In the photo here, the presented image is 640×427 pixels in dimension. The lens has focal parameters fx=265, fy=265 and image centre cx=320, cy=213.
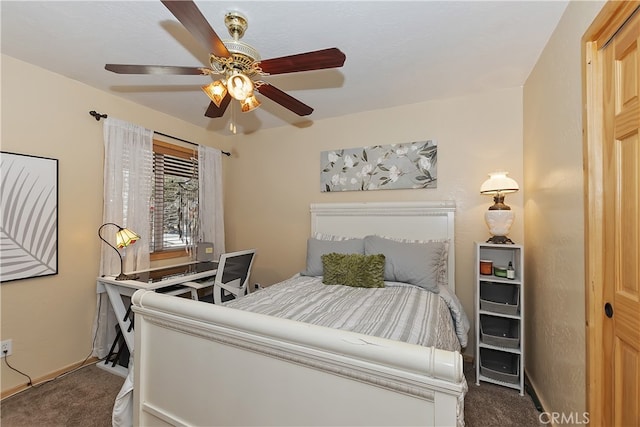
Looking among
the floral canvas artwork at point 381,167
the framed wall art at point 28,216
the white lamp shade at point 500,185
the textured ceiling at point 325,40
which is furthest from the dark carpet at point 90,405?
the textured ceiling at point 325,40

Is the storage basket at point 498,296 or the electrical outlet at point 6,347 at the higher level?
the storage basket at point 498,296

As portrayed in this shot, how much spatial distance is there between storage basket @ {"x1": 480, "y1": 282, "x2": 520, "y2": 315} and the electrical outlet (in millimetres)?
3517

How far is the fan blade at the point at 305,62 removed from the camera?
1263 mm

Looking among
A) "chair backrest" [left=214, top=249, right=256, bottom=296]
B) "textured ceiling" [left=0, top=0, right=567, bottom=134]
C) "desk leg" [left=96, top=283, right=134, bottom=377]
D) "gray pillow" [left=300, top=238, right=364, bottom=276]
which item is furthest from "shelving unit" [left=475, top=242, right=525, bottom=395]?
"desk leg" [left=96, top=283, right=134, bottom=377]

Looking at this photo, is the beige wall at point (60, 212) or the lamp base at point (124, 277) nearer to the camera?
the beige wall at point (60, 212)

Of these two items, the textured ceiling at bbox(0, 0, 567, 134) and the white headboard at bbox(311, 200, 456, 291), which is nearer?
the textured ceiling at bbox(0, 0, 567, 134)

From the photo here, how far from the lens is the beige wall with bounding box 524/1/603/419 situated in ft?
4.36

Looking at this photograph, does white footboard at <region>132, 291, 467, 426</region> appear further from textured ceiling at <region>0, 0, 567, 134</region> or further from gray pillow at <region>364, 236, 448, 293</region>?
textured ceiling at <region>0, 0, 567, 134</region>

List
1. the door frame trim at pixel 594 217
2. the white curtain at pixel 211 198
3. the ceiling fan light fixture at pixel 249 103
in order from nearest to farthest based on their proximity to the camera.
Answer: the door frame trim at pixel 594 217 < the ceiling fan light fixture at pixel 249 103 < the white curtain at pixel 211 198

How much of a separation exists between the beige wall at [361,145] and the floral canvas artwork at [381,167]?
0.07 m

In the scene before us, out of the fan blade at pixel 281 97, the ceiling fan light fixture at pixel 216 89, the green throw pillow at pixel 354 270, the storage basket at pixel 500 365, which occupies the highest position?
the fan blade at pixel 281 97

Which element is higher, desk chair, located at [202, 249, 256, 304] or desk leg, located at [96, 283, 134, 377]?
desk chair, located at [202, 249, 256, 304]

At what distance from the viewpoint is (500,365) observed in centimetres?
209

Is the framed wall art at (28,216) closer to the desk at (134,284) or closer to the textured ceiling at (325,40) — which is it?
the desk at (134,284)
